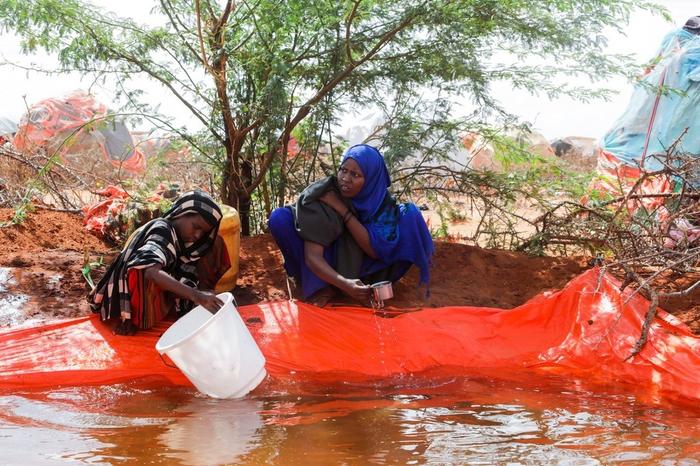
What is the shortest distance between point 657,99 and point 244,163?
4794mm

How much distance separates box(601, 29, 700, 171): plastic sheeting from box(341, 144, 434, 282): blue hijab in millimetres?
3525

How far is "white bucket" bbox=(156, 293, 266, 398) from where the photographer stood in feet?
9.98

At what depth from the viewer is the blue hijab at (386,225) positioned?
4.18m

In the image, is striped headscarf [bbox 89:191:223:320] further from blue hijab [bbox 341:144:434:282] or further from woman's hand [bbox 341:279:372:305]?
blue hijab [bbox 341:144:434:282]

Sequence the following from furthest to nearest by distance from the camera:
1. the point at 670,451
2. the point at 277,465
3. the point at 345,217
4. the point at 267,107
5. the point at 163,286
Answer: the point at 267,107 < the point at 345,217 < the point at 163,286 < the point at 670,451 < the point at 277,465

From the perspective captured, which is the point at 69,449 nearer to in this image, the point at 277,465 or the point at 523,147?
the point at 277,465

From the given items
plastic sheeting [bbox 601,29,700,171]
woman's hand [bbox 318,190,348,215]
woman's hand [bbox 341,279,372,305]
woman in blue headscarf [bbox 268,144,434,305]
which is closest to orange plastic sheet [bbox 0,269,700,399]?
woman's hand [bbox 341,279,372,305]

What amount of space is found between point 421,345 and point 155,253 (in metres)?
1.34

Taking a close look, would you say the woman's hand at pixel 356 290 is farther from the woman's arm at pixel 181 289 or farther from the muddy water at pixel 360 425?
the woman's arm at pixel 181 289

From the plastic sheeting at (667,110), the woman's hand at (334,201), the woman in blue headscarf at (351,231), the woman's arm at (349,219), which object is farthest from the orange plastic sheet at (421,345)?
the plastic sheeting at (667,110)

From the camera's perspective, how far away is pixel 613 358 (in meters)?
3.64

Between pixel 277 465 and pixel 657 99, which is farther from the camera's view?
pixel 657 99

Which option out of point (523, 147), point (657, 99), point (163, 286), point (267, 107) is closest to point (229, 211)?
point (267, 107)

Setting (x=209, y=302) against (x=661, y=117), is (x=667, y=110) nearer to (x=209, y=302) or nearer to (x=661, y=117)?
(x=661, y=117)
